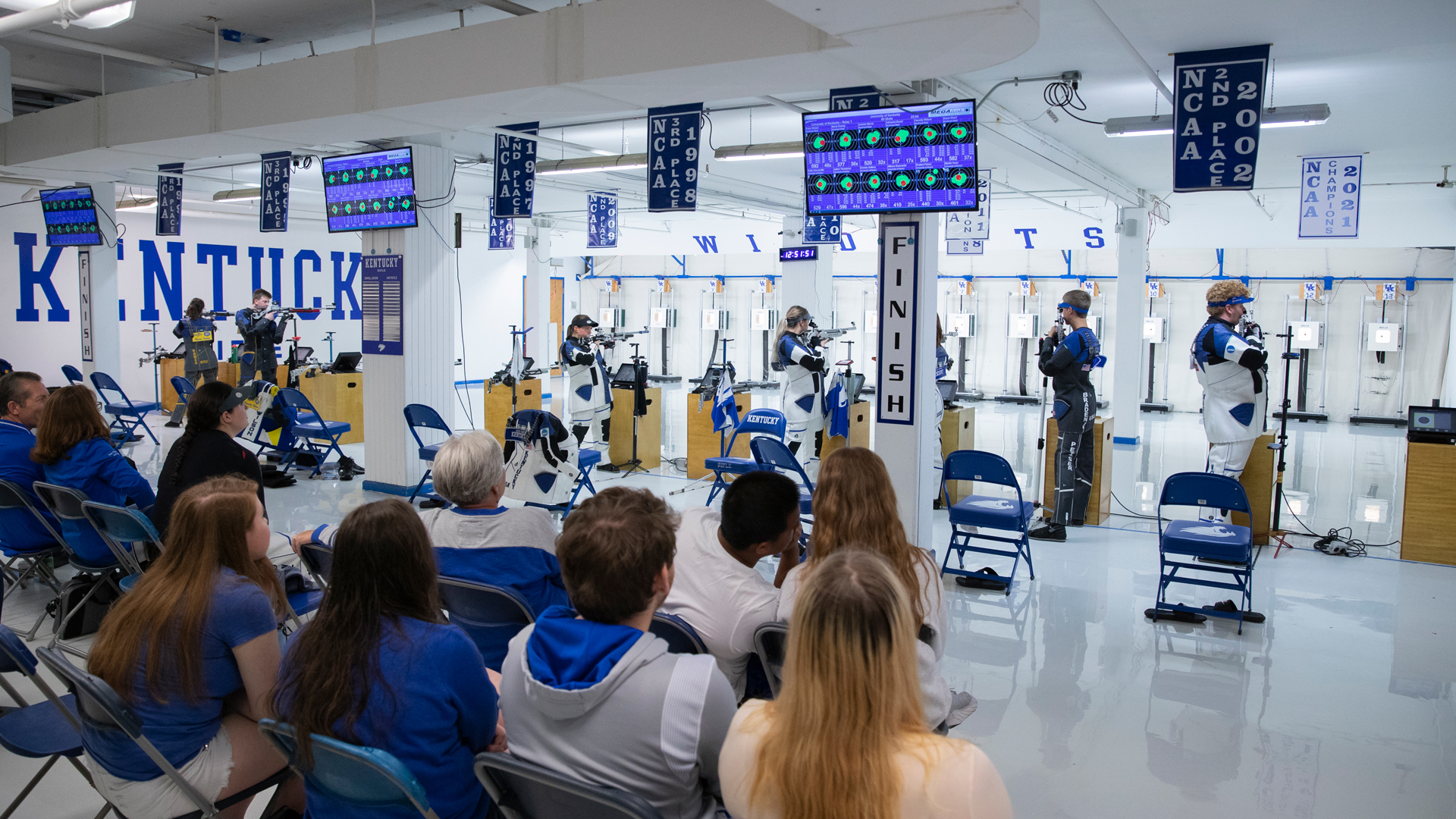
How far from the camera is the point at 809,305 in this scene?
14234mm

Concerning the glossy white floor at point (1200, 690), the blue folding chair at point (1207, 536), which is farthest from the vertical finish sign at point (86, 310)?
the blue folding chair at point (1207, 536)

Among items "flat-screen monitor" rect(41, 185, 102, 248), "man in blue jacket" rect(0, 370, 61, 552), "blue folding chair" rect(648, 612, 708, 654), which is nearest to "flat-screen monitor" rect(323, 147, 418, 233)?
"man in blue jacket" rect(0, 370, 61, 552)

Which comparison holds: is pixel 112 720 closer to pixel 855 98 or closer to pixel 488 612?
pixel 488 612

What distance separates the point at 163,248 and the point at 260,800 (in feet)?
48.2

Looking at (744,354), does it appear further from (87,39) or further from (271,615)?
(271,615)

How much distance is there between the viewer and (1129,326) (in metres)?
12.4

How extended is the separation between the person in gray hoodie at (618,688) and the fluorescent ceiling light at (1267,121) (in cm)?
605

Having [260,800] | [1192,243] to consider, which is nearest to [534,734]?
[260,800]

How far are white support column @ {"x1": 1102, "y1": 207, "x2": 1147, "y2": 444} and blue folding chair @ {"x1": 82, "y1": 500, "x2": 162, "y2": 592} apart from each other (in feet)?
36.8

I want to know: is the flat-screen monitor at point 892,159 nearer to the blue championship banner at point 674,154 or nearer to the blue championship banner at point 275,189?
the blue championship banner at point 674,154

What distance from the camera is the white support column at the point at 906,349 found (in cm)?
581

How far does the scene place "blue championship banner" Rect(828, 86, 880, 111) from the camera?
5.80 meters

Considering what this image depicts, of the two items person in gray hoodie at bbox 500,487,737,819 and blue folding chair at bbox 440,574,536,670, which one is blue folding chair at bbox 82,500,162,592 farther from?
person in gray hoodie at bbox 500,487,737,819

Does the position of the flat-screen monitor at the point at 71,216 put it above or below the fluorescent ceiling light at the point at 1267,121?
below
